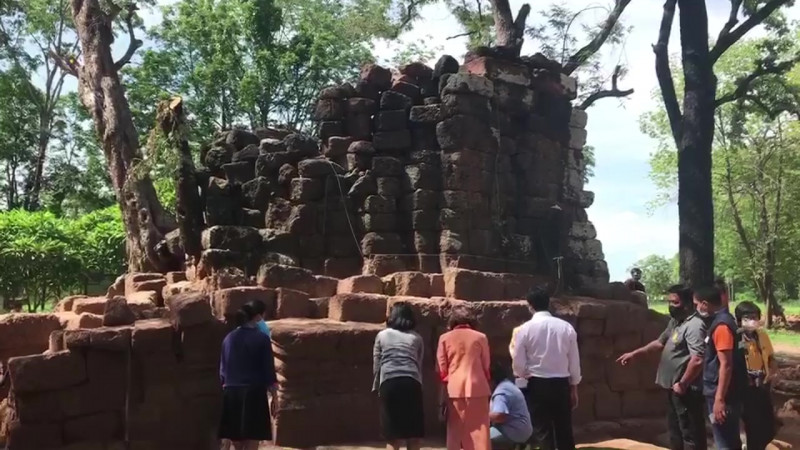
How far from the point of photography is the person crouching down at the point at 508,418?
20.0 feet

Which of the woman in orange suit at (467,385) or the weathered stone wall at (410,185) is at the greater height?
the weathered stone wall at (410,185)

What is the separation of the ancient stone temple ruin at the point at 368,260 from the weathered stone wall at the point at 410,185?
0.02 meters

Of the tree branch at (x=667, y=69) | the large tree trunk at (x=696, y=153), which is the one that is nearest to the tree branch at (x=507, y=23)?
the tree branch at (x=667, y=69)

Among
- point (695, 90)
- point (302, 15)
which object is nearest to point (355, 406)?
point (695, 90)

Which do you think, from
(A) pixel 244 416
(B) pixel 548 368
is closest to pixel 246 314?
(A) pixel 244 416

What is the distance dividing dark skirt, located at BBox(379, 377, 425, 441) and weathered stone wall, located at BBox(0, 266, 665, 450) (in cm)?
137

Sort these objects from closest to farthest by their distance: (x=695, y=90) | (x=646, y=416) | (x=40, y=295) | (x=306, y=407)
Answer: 1. (x=306, y=407)
2. (x=646, y=416)
3. (x=695, y=90)
4. (x=40, y=295)

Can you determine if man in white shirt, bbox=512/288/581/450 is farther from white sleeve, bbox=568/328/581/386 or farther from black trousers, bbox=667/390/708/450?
black trousers, bbox=667/390/708/450

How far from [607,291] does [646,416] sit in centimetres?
171

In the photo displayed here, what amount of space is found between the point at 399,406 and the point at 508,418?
0.92 meters

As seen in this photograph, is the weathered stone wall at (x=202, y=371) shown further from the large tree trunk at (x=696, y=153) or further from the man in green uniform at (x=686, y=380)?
the large tree trunk at (x=696, y=153)

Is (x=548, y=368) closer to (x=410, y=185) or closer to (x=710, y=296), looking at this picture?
(x=710, y=296)

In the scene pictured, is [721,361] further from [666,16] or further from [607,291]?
[666,16]

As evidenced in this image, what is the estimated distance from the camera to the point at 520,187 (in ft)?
33.4
